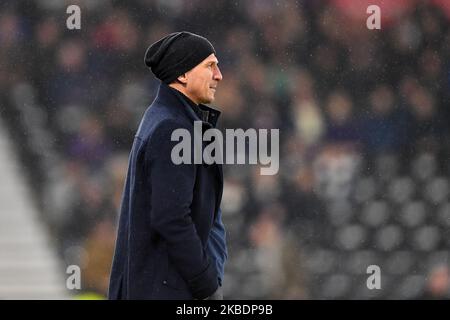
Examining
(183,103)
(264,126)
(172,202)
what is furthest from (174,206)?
(264,126)

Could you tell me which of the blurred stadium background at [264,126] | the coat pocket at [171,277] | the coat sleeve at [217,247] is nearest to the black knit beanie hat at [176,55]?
the coat sleeve at [217,247]

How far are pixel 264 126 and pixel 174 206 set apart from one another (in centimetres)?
347

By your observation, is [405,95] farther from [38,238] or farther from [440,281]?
[38,238]

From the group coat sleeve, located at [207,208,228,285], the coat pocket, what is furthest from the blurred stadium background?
the coat pocket

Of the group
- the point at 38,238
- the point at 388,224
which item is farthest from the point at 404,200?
the point at 38,238

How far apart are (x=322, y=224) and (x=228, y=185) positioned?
24.0 inches

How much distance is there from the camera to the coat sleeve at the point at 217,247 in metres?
3.42

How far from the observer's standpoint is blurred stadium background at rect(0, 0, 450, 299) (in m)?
6.64

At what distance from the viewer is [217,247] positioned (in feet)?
11.4

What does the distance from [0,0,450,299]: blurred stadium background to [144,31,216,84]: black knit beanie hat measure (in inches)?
124

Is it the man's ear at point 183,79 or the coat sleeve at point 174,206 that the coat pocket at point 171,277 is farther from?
the man's ear at point 183,79

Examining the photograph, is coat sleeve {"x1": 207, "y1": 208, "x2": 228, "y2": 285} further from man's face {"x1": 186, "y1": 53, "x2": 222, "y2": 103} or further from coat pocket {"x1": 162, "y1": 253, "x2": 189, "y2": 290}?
man's face {"x1": 186, "y1": 53, "x2": 222, "y2": 103}

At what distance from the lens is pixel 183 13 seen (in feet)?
21.8

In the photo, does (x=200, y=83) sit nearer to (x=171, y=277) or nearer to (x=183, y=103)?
(x=183, y=103)
